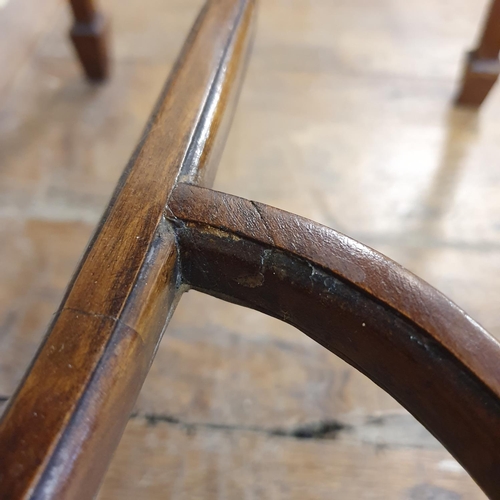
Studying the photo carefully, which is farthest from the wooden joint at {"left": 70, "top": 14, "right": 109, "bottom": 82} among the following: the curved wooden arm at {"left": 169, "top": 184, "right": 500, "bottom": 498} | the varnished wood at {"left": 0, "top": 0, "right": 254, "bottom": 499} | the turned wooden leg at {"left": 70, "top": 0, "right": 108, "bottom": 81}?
the curved wooden arm at {"left": 169, "top": 184, "right": 500, "bottom": 498}

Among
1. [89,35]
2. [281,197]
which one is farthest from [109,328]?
[89,35]

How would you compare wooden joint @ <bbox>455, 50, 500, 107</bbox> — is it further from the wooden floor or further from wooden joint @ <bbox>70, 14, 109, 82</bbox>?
wooden joint @ <bbox>70, 14, 109, 82</bbox>

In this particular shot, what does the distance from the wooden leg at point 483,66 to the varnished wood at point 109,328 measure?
610mm

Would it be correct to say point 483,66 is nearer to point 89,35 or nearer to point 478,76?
point 478,76

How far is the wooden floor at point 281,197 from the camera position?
Result: 57 centimetres

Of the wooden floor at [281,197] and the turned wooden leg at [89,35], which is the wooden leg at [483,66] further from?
the turned wooden leg at [89,35]

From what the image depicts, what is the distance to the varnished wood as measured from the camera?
0.84ft

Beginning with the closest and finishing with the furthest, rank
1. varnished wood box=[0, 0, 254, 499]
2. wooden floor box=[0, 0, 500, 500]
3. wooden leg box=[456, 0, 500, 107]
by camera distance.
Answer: varnished wood box=[0, 0, 254, 499] < wooden floor box=[0, 0, 500, 500] < wooden leg box=[456, 0, 500, 107]

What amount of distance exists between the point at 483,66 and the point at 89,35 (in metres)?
0.69

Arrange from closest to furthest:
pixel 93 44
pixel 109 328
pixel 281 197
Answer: pixel 109 328 < pixel 281 197 < pixel 93 44

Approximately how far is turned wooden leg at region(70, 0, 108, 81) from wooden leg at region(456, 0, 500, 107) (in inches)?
25.6

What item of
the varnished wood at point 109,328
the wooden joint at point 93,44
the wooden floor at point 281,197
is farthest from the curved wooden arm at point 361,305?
the wooden joint at point 93,44

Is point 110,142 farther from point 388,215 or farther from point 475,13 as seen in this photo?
point 475,13

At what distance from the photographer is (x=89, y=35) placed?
2.98 feet
